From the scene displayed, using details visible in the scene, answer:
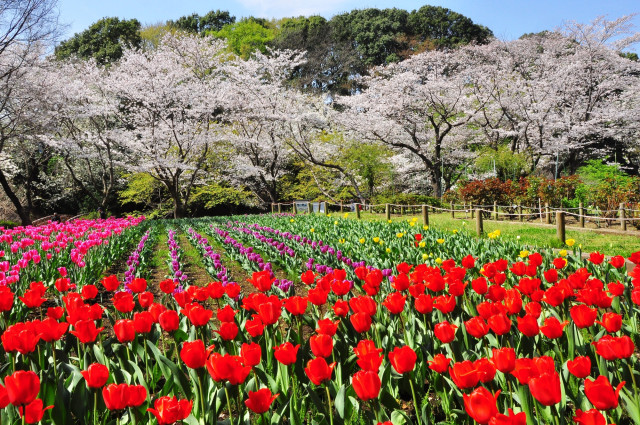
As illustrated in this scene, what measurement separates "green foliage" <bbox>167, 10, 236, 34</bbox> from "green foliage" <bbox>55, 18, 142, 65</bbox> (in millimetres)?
5676

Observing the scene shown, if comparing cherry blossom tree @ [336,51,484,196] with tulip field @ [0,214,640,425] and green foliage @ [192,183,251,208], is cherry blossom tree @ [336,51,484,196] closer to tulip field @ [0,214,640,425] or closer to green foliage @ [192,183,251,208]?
green foliage @ [192,183,251,208]

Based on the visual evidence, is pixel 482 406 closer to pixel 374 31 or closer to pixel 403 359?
pixel 403 359

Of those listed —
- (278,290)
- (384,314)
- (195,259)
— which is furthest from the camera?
(195,259)

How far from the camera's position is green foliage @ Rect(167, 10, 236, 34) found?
126 ft

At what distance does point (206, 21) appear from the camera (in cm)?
3897

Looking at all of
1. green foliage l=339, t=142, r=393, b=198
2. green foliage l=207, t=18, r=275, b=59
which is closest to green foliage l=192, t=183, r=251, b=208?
green foliage l=339, t=142, r=393, b=198

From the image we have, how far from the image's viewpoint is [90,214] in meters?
23.0

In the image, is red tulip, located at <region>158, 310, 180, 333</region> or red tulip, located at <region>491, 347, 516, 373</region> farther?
red tulip, located at <region>158, 310, 180, 333</region>

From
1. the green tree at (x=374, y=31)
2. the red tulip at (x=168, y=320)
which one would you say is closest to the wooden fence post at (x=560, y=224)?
the red tulip at (x=168, y=320)

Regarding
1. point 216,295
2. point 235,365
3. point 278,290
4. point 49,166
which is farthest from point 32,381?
point 49,166

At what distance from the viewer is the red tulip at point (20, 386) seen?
50.4 inches

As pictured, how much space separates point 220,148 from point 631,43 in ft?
69.5

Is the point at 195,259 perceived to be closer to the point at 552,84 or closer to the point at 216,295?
the point at 216,295

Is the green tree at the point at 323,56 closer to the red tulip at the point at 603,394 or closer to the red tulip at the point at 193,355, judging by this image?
the red tulip at the point at 193,355
